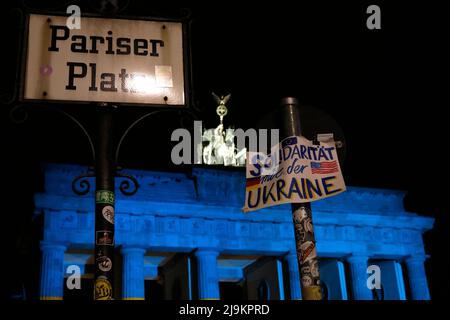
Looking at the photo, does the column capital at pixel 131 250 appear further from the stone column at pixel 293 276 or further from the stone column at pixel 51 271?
the stone column at pixel 293 276

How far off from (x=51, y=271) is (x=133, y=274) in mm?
4969

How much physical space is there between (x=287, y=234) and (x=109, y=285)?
3889 centimetres

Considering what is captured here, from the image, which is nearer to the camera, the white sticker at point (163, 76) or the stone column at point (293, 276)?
the white sticker at point (163, 76)

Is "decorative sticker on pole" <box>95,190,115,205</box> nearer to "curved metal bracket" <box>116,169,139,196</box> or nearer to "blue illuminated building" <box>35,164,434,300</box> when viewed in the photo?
"curved metal bracket" <box>116,169,139,196</box>

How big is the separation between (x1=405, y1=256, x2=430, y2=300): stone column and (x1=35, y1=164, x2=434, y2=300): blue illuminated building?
0.07 meters

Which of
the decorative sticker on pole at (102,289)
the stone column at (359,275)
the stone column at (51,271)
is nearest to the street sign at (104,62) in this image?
the decorative sticker on pole at (102,289)

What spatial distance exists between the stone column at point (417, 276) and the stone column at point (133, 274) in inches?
781

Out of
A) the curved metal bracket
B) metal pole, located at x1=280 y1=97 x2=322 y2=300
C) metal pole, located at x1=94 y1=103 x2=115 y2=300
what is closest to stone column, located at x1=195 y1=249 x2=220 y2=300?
the curved metal bracket

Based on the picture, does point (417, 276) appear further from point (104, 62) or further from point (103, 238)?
point (103, 238)

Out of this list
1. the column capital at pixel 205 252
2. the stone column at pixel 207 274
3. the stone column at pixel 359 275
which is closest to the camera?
the stone column at pixel 207 274

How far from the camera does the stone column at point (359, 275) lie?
44.6m

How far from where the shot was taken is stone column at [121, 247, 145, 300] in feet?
129
